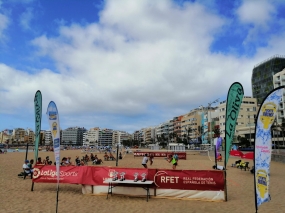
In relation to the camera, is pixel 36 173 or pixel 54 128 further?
pixel 36 173

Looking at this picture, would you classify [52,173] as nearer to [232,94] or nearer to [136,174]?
[136,174]

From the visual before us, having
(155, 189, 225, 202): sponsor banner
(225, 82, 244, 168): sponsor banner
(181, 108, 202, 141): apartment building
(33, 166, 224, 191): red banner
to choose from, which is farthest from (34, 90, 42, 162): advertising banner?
(181, 108, 202, 141): apartment building

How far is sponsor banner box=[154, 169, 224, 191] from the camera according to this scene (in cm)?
1033

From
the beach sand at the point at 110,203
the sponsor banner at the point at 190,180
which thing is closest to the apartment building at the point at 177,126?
the beach sand at the point at 110,203

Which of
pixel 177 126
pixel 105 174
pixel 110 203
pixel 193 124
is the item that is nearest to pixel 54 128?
pixel 110 203

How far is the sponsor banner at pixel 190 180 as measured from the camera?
33.9ft

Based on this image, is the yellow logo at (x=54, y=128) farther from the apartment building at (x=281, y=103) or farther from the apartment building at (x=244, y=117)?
the apartment building at (x=244, y=117)

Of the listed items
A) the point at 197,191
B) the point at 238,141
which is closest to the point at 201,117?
the point at 238,141

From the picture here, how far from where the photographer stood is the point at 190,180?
10.5 meters

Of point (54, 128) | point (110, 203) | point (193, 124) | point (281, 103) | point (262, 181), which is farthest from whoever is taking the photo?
point (193, 124)

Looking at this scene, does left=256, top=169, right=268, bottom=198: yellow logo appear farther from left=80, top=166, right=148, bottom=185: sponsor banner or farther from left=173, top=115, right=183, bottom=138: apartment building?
left=173, top=115, right=183, bottom=138: apartment building

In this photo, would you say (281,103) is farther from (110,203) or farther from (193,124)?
(110,203)

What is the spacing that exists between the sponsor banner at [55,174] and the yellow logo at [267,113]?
8.54 meters

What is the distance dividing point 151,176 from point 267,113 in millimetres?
6343
